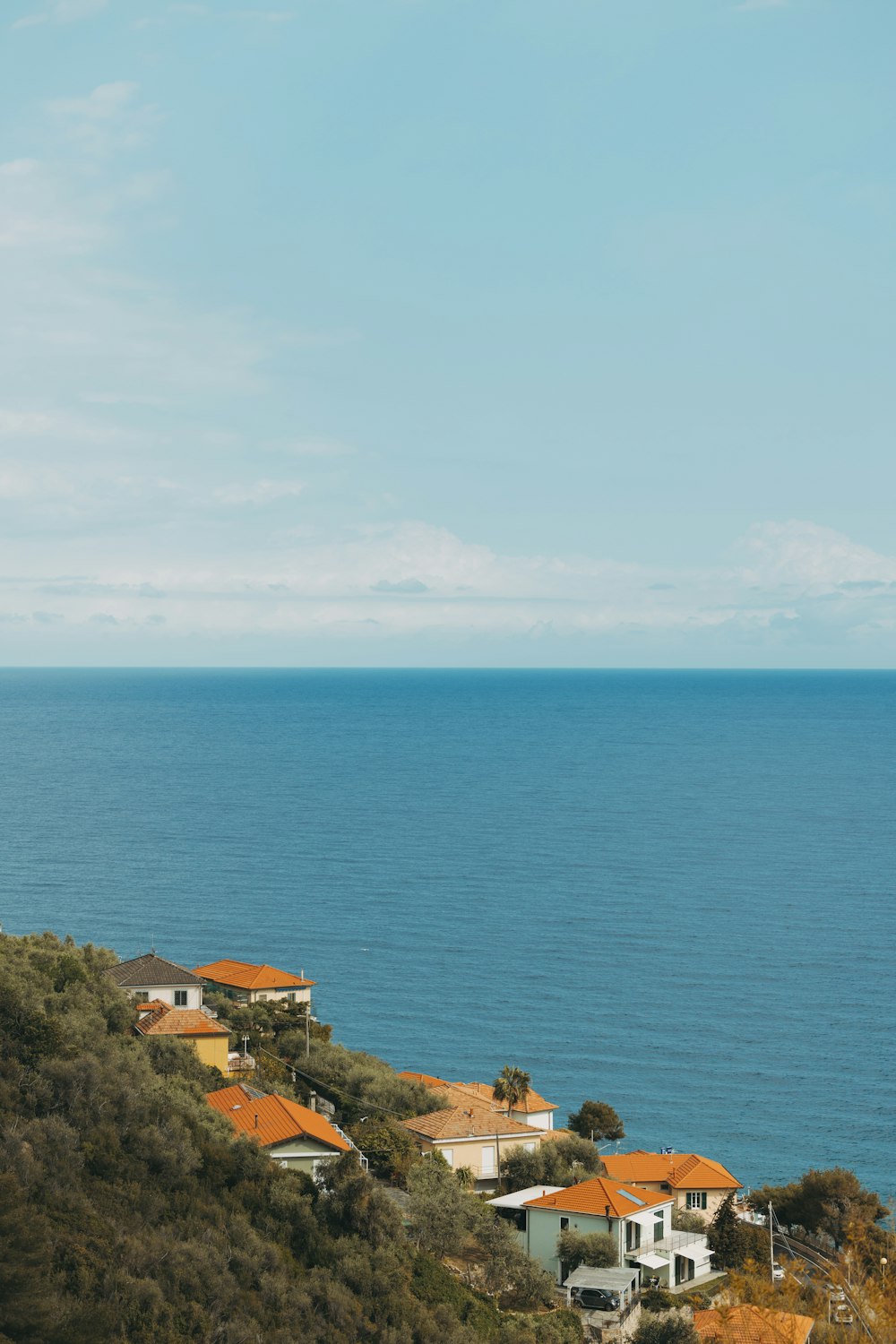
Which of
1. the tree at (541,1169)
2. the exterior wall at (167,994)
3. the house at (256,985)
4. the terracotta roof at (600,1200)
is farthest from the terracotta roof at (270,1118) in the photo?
the house at (256,985)

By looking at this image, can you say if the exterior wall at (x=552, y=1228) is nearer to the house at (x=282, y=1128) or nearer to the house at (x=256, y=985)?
the house at (x=282, y=1128)

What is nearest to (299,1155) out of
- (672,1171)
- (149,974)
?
(149,974)

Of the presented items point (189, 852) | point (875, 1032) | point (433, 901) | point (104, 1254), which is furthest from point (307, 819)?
point (104, 1254)

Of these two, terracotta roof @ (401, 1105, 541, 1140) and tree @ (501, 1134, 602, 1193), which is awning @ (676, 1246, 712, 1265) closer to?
tree @ (501, 1134, 602, 1193)

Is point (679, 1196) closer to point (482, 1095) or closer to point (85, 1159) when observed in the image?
point (482, 1095)

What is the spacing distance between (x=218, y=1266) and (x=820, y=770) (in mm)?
168423

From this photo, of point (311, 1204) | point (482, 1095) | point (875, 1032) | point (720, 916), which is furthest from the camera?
point (720, 916)

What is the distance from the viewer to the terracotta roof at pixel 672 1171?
43.4 m

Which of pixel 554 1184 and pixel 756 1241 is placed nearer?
pixel 756 1241

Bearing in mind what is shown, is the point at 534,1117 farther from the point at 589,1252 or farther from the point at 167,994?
the point at 167,994

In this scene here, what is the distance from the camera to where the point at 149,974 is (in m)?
46.4

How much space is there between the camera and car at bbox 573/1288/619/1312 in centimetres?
3399

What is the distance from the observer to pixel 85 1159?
2709cm

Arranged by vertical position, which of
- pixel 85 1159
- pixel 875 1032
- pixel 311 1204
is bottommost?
pixel 875 1032
